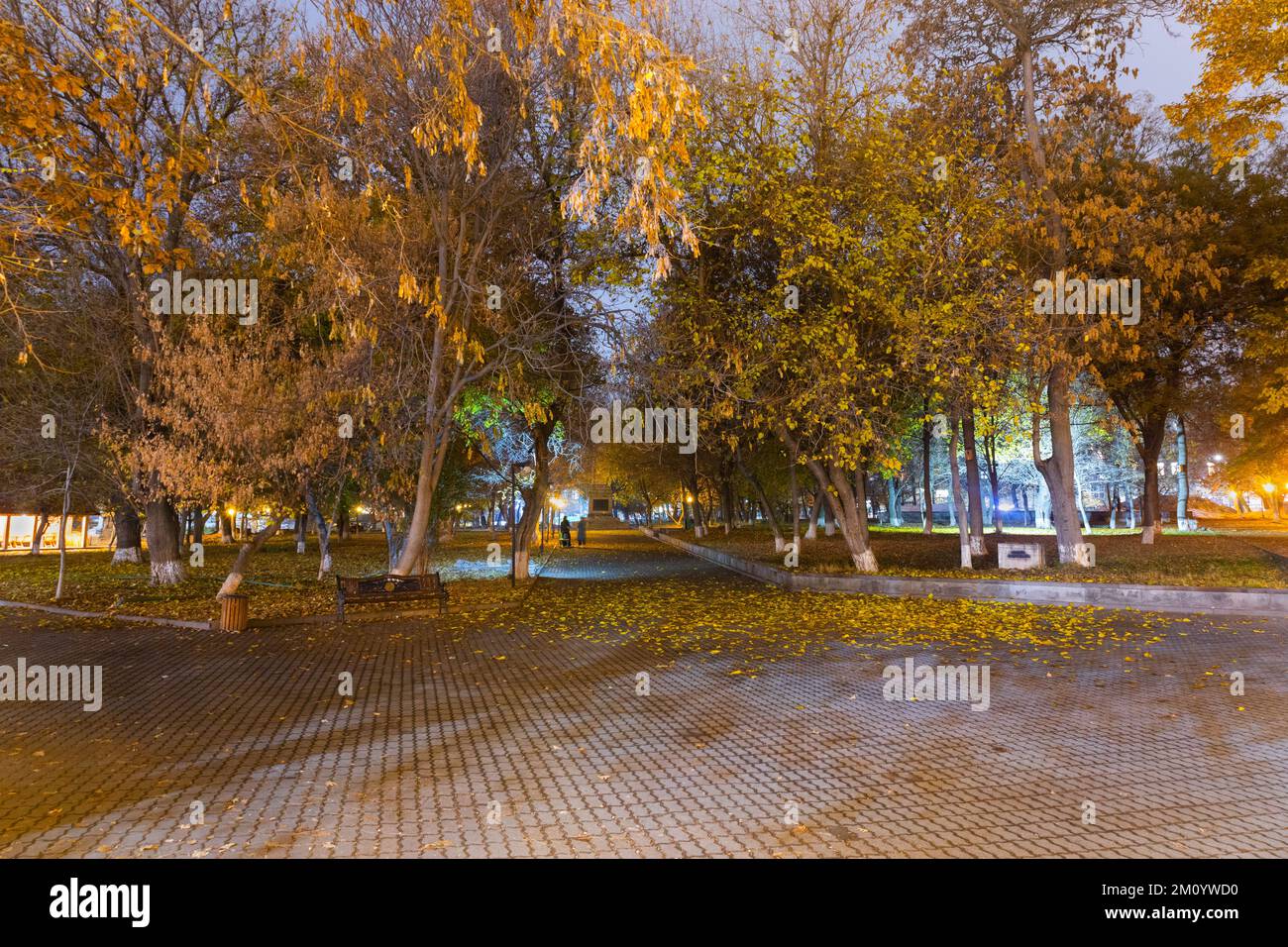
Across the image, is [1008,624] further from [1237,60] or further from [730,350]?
[1237,60]

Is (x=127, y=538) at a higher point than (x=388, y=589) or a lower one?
higher

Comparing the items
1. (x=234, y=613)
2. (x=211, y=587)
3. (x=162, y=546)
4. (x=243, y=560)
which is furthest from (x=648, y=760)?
(x=162, y=546)

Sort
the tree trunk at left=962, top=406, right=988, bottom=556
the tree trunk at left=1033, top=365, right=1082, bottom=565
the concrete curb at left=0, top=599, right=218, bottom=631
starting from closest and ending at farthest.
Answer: the concrete curb at left=0, top=599, right=218, bottom=631 → the tree trunk at left=1033, top=365, right=1082, bottom=565 → the tree trunk at left=962, top=406, right=988, bottom=556

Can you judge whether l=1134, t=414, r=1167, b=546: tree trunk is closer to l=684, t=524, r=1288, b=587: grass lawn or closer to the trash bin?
l=684, t=524, r=1288, b=587: grass lawn

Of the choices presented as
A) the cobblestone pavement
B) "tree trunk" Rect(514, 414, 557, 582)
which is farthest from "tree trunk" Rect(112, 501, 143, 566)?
the cobblestone pavement

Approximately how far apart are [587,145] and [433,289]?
28.6 feet

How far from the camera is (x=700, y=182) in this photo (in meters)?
15.7

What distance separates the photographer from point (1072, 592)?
14047 millimetres

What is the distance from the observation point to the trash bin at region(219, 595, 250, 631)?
1262 centimetres

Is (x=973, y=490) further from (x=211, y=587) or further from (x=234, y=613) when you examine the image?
(x=211, y=587)

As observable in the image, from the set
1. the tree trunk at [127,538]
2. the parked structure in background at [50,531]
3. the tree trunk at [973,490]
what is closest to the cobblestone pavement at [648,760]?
the tree trunk at [973,490]

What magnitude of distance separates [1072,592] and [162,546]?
20296mm

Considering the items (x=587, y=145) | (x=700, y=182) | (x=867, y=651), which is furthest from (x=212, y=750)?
(x=700, y=182)

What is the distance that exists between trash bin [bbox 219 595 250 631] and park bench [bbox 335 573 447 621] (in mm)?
1519
